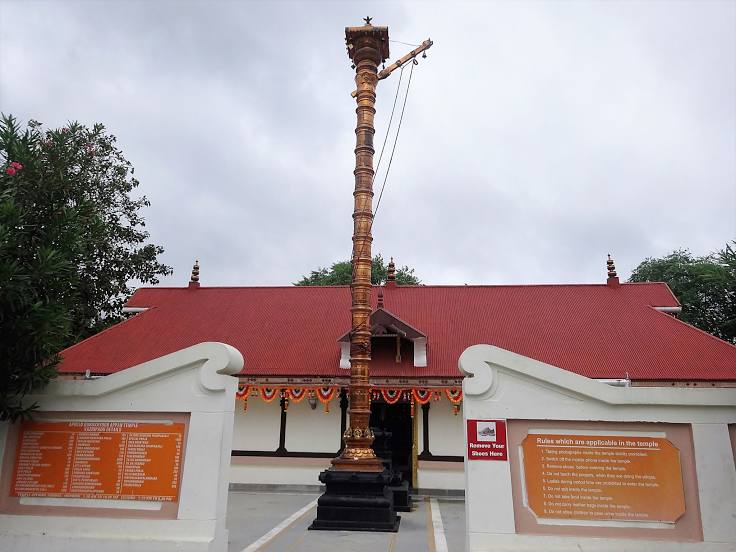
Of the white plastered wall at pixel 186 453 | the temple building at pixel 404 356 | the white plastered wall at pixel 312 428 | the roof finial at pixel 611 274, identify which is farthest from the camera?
the roof finial at pixel 611 274

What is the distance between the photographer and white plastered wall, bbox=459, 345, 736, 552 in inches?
175

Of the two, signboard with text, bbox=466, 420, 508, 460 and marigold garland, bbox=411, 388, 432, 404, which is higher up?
marigold garland, bbox=411, 388, 432, 404

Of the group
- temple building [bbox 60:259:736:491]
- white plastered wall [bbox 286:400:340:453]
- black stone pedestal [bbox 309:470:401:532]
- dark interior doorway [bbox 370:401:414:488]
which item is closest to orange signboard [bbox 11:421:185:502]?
black stone pedestal [bbox 309:470:401:532]

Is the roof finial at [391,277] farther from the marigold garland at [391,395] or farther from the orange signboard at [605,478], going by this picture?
the orange signboard at [605,478]

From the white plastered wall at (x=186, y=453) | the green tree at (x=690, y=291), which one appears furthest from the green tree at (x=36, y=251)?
the green tree at (x=690, y=291)

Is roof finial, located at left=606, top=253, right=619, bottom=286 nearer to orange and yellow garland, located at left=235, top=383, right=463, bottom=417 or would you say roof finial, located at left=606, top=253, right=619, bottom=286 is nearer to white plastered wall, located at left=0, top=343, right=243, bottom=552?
orange and yellow garland, located at left=235, top=383, right=463, bottom=417

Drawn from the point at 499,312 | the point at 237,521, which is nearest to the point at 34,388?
the point at 237,521

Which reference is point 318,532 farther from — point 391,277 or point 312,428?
point 391,277

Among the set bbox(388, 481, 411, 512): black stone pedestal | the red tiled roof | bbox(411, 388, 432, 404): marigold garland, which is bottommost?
bbox(388, 481, 411, 512): black stone pedestal

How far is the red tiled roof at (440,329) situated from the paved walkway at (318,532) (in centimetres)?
328

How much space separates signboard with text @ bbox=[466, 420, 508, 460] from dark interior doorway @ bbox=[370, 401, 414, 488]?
8.83 m

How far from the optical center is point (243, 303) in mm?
16938

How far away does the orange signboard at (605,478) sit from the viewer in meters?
4.50

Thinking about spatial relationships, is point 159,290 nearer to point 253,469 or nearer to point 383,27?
point 253,469
